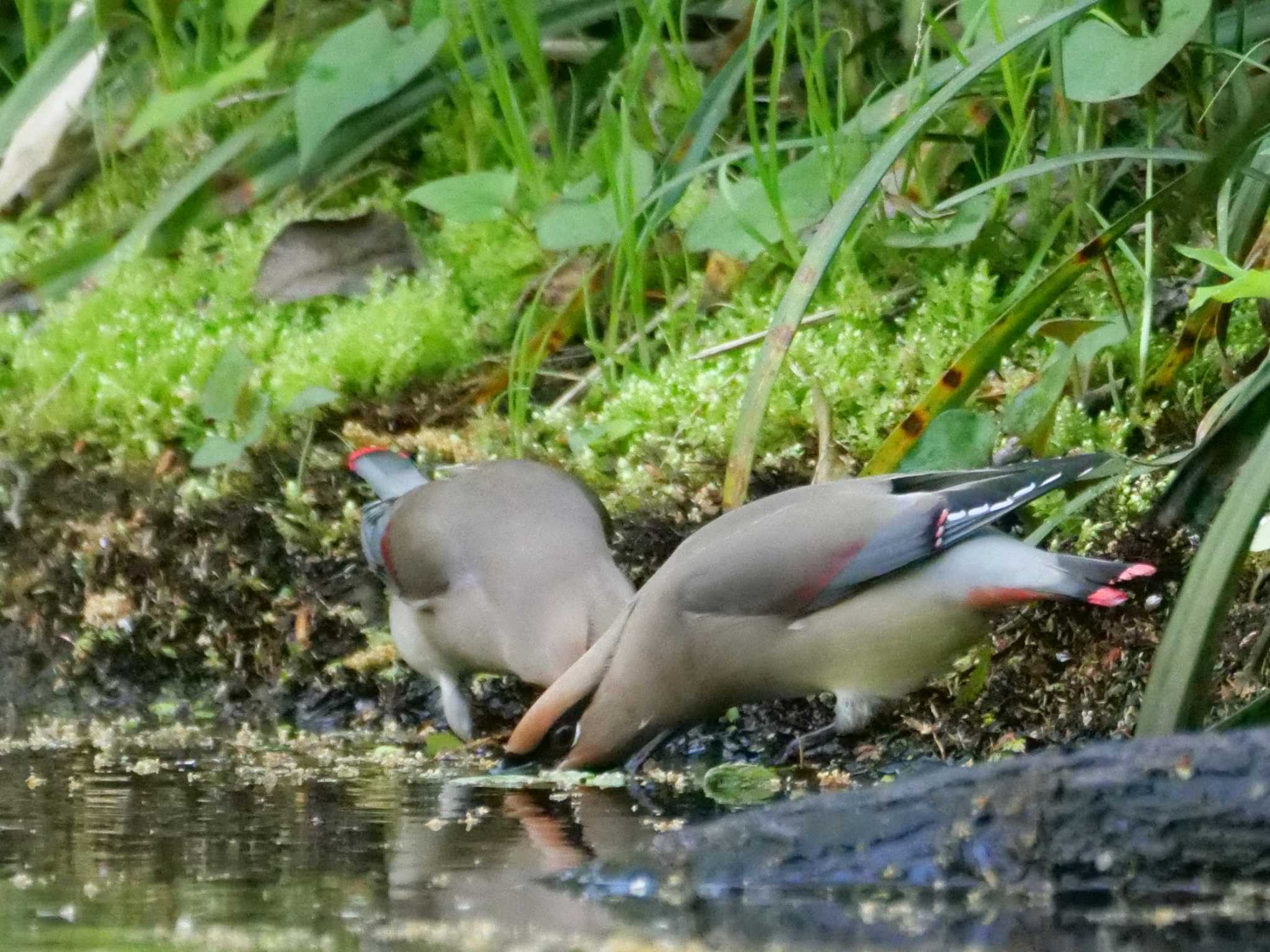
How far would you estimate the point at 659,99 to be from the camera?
5703 mm

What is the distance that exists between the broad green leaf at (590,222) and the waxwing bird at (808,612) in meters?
1.34

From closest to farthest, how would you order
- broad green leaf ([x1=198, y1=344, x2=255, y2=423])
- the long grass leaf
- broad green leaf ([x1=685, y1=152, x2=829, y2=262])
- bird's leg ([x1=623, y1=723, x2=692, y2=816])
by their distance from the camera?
bird's leg ([x1=623, y1=723, x2=692, y2=816]), the long grass leaf, broad green leaf ([x1=685, y1=152, x2=829, y2=262]), broad green leaf ([x1=198, y1=344, x2=255, y2=423])

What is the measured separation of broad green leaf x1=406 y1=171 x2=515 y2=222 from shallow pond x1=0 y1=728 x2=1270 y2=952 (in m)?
1.47

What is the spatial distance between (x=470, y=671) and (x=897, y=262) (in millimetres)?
1418

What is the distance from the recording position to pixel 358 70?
580 cm

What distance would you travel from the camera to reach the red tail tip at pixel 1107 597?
346cm

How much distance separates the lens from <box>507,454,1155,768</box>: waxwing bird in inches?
148

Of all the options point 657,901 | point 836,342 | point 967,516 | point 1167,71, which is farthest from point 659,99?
point 657,901

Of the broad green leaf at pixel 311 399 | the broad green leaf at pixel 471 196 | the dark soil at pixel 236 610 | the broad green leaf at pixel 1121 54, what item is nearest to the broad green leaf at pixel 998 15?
the broad green leaf at pixel 1121 54

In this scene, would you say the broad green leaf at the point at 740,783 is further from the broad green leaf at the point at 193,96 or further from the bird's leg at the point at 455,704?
the broad green leaf at the point at 193,96

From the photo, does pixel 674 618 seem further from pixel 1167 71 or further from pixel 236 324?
pixel 236 324

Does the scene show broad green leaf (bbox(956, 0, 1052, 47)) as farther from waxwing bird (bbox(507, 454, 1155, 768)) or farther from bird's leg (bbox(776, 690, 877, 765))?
bird's leg (bbox(776, 690, 877, 765))

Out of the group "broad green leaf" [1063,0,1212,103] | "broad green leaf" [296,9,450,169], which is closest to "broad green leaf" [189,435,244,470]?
"broad green leaf" [296,9,450,169]

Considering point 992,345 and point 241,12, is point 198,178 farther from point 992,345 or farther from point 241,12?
point 992,345
